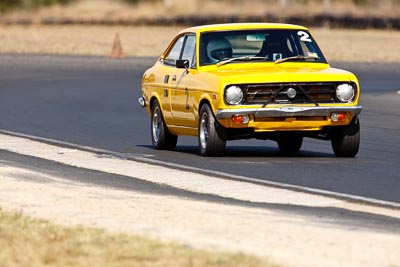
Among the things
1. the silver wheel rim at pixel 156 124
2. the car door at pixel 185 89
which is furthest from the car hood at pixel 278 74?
the silver wheel rim at pixel 156 124

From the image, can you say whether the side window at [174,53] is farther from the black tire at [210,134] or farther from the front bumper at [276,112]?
the front bumper at [276,112]

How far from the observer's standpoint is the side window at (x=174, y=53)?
59.8 feet

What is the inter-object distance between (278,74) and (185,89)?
1485 millimetres

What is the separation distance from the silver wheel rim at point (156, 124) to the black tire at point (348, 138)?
2.72 meters

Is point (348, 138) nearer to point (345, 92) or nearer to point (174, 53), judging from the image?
point (345, 92)

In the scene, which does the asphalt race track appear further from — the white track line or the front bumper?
the front bumper

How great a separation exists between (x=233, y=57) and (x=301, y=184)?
3.64m

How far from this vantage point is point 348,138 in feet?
54.9

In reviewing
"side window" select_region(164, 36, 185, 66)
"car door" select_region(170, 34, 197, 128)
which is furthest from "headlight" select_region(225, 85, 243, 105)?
"side window" select_region(164, 36, 185, 66)

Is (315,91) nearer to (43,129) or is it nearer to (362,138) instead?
(362,138)

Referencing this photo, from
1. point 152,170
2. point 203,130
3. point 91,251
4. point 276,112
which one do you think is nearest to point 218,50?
point 203,130

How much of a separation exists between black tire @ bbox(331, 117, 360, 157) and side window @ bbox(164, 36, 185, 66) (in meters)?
2.57

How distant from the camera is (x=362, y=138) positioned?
19.9 metres

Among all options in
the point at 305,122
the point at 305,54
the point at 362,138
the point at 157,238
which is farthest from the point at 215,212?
the point at 362,138
